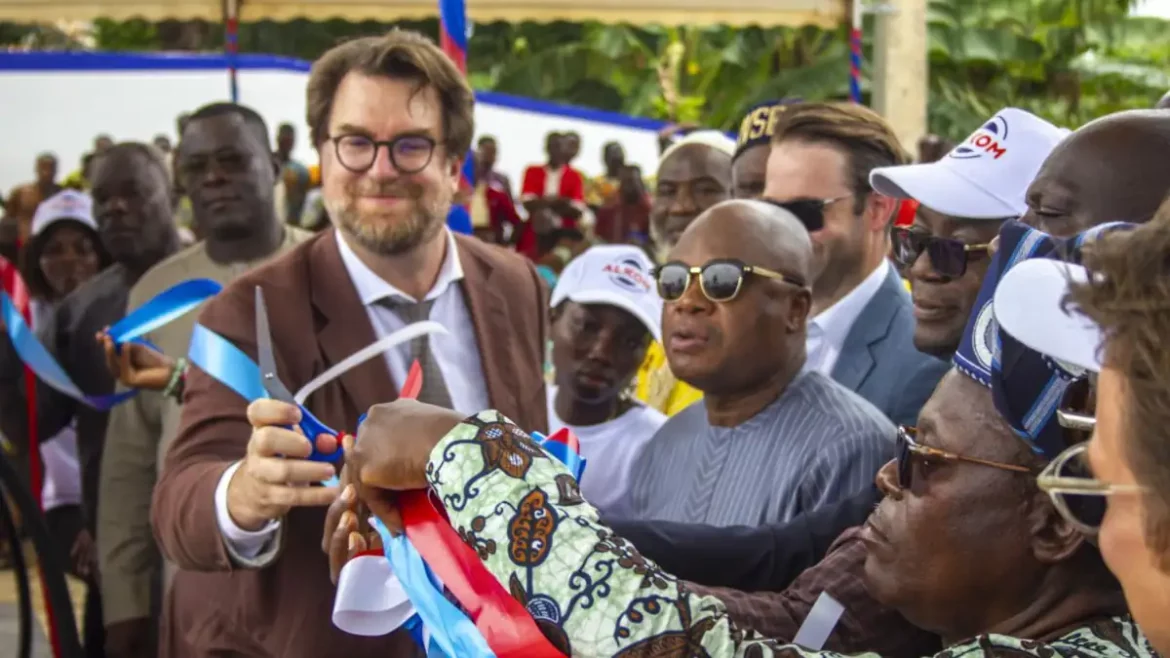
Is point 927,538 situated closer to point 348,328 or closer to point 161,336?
point 348,328

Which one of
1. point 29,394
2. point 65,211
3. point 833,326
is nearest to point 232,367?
point 833,326

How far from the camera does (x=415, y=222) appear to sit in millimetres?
3309

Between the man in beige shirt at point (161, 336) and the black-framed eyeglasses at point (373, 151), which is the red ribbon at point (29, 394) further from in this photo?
the black-framed eyeglasses at point (373, 151)

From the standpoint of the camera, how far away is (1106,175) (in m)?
2.38

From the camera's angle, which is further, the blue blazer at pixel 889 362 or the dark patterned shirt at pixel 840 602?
the blue blazer at pixel 889 362

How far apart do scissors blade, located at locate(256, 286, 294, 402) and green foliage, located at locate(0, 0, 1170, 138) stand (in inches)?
572

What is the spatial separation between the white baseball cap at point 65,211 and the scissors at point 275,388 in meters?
3.35

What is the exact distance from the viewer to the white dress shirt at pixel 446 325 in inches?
129

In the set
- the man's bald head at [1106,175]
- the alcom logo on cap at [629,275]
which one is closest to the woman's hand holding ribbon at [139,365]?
the alcom logo on cap at [629,275]

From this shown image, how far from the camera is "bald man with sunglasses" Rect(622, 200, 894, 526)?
289 centimetres

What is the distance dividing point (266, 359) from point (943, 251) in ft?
4.43

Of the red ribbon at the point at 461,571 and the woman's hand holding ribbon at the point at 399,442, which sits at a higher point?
the woman's hand holding ribbon at the point at 399,442

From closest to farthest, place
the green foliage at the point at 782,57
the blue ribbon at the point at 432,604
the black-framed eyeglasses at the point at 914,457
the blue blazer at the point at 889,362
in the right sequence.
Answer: the black-framed eyeglasses at the point at 914,457, the blue ribbon at the point at 432,604, the blue blazer at the point at 889,362, the green foliage at the point at 782,57

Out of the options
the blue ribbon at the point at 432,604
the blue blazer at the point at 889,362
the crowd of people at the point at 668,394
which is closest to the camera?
the crowd of people at the point at 668,394
